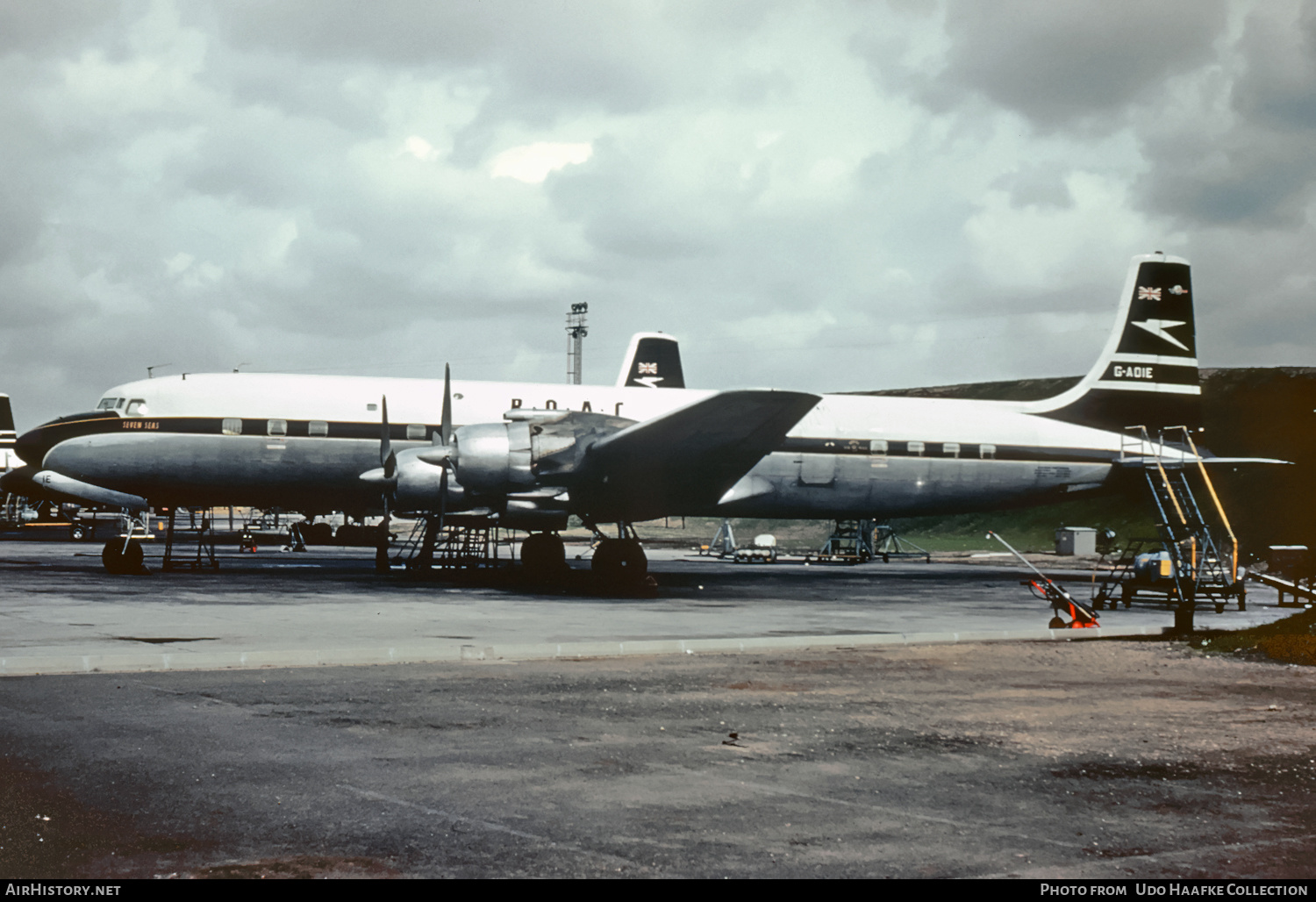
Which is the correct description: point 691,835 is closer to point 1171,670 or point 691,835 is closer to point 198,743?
point 198,743

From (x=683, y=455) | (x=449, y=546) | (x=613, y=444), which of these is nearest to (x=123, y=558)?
(x=449, y=546)

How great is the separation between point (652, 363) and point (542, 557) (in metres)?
16.2

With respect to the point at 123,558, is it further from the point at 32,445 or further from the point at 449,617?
the point at 449,617

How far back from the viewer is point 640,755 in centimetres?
675

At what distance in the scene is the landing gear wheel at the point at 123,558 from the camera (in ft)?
80.3

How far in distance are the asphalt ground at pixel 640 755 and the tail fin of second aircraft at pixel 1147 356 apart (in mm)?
17263

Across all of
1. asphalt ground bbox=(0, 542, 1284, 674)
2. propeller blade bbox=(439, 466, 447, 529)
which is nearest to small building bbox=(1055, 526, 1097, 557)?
asphalt ground bbox=(0, 542, 1284, 674)

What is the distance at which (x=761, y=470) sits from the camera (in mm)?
25438

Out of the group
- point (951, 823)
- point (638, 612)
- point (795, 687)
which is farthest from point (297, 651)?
point (951, 823)

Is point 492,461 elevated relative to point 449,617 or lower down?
elevated

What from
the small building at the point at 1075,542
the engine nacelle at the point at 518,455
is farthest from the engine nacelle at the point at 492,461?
the small building at the point at 1075,542

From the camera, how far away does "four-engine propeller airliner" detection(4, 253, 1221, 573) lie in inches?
810

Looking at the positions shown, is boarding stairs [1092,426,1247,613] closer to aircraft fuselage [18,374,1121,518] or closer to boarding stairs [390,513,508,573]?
aircraft fuselage [18,374,1121,518]

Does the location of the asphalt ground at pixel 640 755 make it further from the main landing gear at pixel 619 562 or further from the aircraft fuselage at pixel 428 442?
the aircraft fuselage at pixel 428 442
